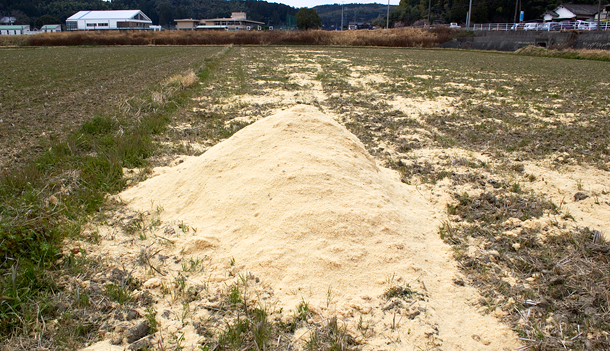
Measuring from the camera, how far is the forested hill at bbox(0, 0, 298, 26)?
313 feet

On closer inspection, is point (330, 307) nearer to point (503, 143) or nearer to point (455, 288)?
point (455, 288)

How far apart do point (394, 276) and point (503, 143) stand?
4.79m

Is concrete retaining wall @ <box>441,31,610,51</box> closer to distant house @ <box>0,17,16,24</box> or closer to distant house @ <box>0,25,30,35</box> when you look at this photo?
distant house @ <box>0,25,30,35</box>

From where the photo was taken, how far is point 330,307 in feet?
8.16


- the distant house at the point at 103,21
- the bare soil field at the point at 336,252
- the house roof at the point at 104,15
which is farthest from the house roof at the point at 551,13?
the house roof at the point at 104,15

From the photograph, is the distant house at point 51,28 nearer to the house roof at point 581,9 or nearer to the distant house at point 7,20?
the distant house at point 7,20

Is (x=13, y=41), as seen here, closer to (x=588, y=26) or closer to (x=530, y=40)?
(x=530, y=40)

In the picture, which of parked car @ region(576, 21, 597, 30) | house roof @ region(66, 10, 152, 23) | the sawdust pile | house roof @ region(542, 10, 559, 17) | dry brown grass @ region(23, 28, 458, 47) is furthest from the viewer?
house roof @ region(66, 10, 152, 23)

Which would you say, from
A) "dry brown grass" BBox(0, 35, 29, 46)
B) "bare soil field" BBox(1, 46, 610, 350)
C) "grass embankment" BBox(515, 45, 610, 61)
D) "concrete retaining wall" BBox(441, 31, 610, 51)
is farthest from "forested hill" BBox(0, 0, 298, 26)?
"bare soil field" BBox(1, 46, 610, 350)

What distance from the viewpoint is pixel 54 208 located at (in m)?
3.32

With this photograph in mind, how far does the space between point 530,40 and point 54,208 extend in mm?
43474

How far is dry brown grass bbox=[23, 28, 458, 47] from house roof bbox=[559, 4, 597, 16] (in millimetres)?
24554

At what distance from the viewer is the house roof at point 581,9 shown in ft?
171

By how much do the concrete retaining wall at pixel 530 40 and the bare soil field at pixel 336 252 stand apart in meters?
34.3
